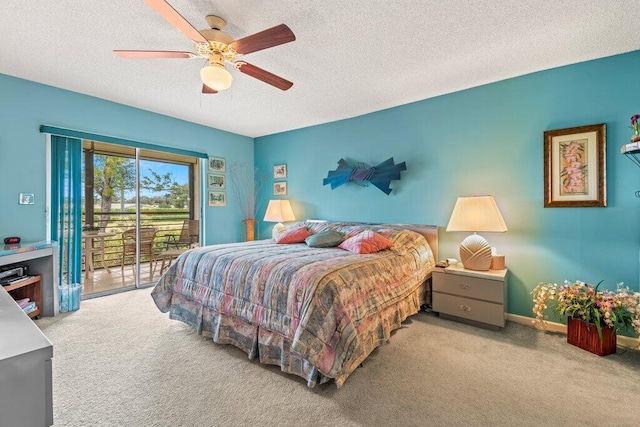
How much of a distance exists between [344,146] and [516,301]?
2903 mm

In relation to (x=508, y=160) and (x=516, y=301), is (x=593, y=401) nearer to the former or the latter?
(x=516, y=301)

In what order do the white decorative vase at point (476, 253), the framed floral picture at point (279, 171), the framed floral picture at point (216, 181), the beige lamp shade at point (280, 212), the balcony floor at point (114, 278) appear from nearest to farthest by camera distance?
the white decorative vase at point (476, 253) < the balcony floor at point (114, 278) < the beige lamp shade at point (280, 212) < the framed floral picture at point (216, 181) < the framed floral picture at point (279, 171)

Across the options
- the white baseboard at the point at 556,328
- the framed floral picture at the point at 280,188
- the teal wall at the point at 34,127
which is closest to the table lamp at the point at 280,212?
the framed floral picture at the point at 280,188

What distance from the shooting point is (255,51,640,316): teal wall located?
250 cm

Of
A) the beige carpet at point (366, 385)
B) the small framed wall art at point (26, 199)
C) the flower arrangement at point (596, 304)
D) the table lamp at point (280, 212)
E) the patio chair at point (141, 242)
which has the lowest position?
the beige carpet at point (366, 385)

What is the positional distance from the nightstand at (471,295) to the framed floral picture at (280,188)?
9.70 feet

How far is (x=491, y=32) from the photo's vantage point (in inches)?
87.1

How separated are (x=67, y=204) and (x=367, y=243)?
3.52 m

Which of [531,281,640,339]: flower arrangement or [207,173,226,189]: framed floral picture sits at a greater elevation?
[207,173,226,189]: framed floral picture

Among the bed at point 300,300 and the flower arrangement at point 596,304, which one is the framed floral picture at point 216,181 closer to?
the bed at point 300,300

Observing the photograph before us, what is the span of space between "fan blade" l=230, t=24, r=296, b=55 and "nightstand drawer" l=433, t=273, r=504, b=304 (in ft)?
8.50

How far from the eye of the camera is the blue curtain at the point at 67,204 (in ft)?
10.8

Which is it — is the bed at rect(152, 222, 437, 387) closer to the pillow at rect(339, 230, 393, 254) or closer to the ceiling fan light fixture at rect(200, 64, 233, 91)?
the pillow at rect(339, 230, 393, 254)

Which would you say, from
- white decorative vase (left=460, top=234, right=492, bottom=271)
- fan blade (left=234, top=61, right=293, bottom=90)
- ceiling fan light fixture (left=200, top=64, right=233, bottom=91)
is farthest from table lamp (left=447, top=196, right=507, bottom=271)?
ceiling fan light fixture (left=200, top=64, right=233, bottom=91)
